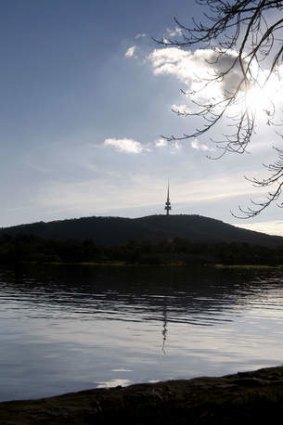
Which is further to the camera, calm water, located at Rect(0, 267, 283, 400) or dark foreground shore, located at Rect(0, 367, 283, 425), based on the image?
calm water, located at Rect(0, 267, 283, 400)

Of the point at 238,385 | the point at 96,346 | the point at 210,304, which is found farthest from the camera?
the point at 210,304

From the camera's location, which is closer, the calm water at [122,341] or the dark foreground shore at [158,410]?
the dark foreground shore at [158,410]

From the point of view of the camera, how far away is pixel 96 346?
31.5 metres

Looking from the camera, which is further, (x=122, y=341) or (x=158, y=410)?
(x=122, y=341)

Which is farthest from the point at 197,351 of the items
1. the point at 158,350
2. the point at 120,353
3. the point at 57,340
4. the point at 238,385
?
the point at 238,385

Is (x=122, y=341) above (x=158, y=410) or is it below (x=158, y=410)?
below

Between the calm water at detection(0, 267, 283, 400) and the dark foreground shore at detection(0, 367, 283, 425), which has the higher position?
the dark foreground shore at detection(0, 367, 283, 425)

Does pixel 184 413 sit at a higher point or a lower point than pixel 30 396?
higher

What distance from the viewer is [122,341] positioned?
3362 centimetres

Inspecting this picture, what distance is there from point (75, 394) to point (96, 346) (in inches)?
597

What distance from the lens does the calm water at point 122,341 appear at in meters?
23.2

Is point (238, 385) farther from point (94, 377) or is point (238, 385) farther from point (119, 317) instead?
point (119, 317)

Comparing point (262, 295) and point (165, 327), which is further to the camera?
point (262, 295)

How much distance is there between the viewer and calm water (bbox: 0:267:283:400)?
2316 cm
